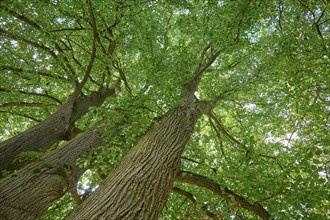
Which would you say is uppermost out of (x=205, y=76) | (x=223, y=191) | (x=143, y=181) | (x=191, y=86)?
(x=205, y=76)

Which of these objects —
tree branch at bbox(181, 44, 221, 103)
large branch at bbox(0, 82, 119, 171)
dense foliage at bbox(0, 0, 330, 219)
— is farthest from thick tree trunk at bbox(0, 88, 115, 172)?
tree branch at bbox(181, 44, 221, 103)

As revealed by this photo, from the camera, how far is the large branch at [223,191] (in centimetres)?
482

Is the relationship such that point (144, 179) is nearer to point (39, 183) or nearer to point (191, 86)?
point (39, 183)

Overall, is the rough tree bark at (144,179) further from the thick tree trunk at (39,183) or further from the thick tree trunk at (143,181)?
the thick tree trunk at (39,183)

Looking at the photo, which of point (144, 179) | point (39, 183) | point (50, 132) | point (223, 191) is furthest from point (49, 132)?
point (223, 191)

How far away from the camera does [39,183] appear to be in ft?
14.6

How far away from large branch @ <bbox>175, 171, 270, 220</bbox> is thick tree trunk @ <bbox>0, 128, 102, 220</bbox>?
2.25 meters

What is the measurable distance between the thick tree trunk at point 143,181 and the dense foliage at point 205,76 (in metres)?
0.82

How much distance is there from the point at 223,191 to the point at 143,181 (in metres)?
2.05

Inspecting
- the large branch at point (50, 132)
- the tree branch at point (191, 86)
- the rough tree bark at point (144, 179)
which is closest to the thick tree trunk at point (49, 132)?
the large branch at point (50, 132)

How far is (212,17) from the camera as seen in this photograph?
23.4ft

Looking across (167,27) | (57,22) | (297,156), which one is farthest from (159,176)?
(167,27)

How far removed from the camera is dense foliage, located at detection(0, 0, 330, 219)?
17.6 feet

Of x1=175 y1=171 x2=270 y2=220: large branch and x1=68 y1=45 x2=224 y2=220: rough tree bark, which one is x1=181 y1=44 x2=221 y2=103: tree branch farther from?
x1=175 y1=171 x2=270 y2=220: large branch
